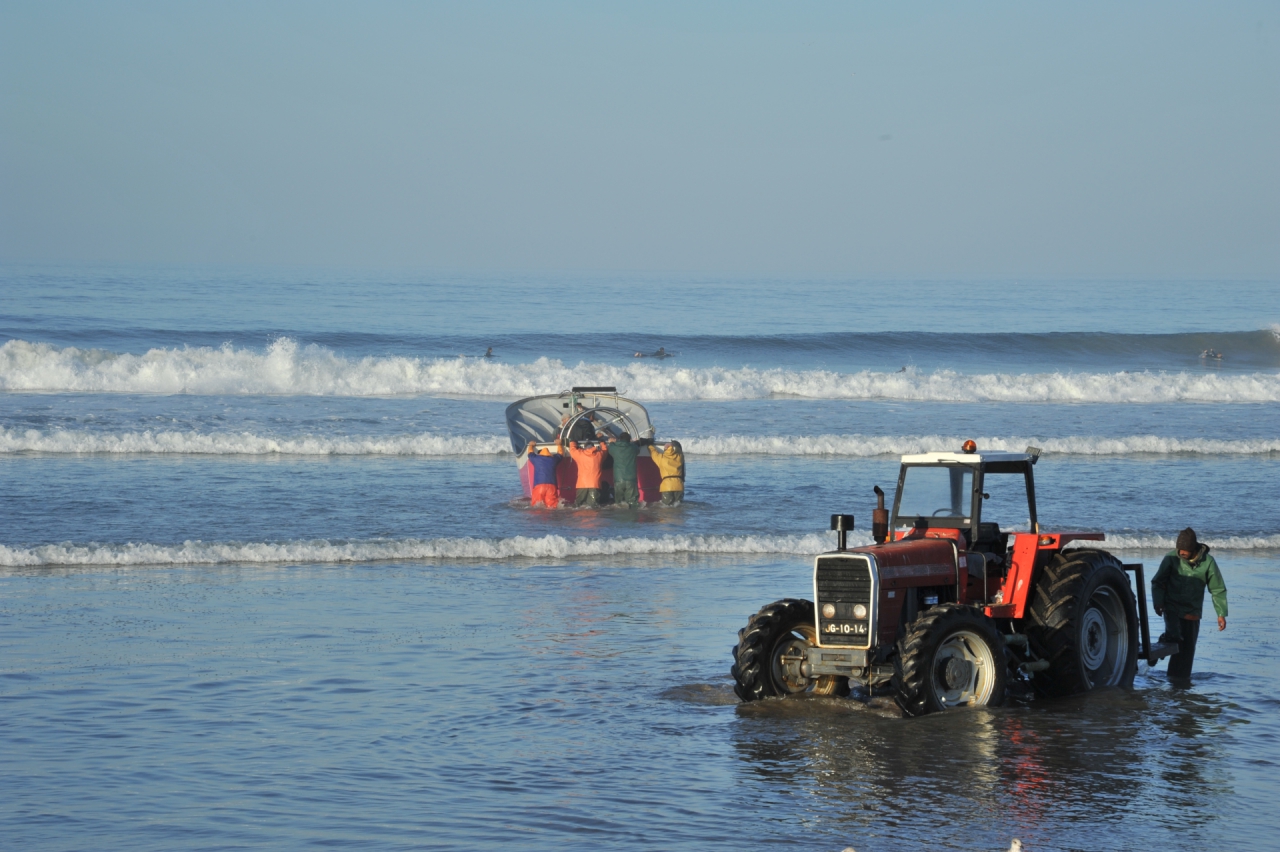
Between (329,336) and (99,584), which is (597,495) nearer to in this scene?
(99,584)

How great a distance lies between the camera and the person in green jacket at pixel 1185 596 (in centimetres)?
1023

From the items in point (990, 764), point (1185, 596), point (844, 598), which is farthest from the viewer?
point (1185, 596)

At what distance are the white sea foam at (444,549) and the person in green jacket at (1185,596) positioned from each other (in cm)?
549

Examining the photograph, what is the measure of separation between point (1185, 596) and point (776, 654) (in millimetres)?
3330

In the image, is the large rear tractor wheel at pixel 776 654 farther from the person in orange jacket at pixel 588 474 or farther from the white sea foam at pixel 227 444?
the white sea foam at pixel 227 444

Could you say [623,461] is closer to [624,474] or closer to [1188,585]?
[624,474]

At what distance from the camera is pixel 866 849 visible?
6.44 meters

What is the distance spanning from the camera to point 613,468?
19.4 metres

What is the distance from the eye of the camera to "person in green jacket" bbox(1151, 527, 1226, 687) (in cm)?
1023

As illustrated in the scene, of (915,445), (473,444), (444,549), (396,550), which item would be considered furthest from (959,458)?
(473,444)

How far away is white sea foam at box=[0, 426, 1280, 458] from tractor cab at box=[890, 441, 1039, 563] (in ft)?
46.8

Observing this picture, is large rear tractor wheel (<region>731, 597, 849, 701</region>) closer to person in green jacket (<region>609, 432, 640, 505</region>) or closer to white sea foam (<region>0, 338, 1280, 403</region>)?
person in green jacket (<region>609, 432, 640, 505</region>)

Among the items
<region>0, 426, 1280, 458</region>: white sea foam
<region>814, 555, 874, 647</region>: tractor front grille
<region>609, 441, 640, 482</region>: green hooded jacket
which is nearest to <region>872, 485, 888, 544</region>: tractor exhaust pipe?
<region>814, 555, 874, 647</region>: tractor front grille

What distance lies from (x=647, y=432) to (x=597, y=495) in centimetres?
248
